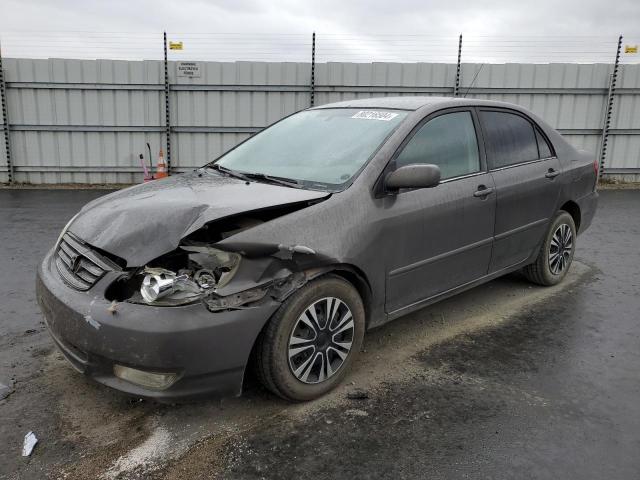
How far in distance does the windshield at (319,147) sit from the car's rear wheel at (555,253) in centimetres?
199

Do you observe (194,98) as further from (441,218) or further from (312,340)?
(312,340)

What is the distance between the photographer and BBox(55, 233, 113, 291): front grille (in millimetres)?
2705

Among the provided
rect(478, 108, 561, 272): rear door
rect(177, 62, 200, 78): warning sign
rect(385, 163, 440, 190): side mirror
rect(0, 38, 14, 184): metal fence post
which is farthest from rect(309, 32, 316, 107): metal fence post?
rect(385, 163, 440, 190): side mirror

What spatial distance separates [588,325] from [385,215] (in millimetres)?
2026

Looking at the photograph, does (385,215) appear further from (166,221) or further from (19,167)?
(19,167)

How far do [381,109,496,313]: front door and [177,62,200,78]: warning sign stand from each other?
8481 millimetres

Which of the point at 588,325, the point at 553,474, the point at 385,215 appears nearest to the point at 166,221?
the point at 385,215

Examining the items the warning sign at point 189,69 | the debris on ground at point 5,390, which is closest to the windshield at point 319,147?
the debris on ground at point 5,390

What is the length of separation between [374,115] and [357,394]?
1.83 meters

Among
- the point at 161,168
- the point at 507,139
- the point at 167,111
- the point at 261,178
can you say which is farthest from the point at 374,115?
the point at 167,111

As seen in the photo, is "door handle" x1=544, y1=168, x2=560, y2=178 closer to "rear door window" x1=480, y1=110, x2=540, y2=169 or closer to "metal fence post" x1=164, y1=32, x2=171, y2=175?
"rear door window" x1=480, y1=110, x2=540, y2=169

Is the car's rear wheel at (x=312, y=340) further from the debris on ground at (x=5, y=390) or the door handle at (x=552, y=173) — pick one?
the door handle at (x=552, y=173)

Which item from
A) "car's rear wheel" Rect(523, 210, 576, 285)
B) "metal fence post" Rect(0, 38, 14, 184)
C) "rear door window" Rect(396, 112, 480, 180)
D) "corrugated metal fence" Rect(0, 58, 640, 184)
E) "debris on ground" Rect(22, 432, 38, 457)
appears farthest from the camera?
"corrugated metal fence" Rect(0, 58, 640, 184)

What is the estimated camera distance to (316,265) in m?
2.83
